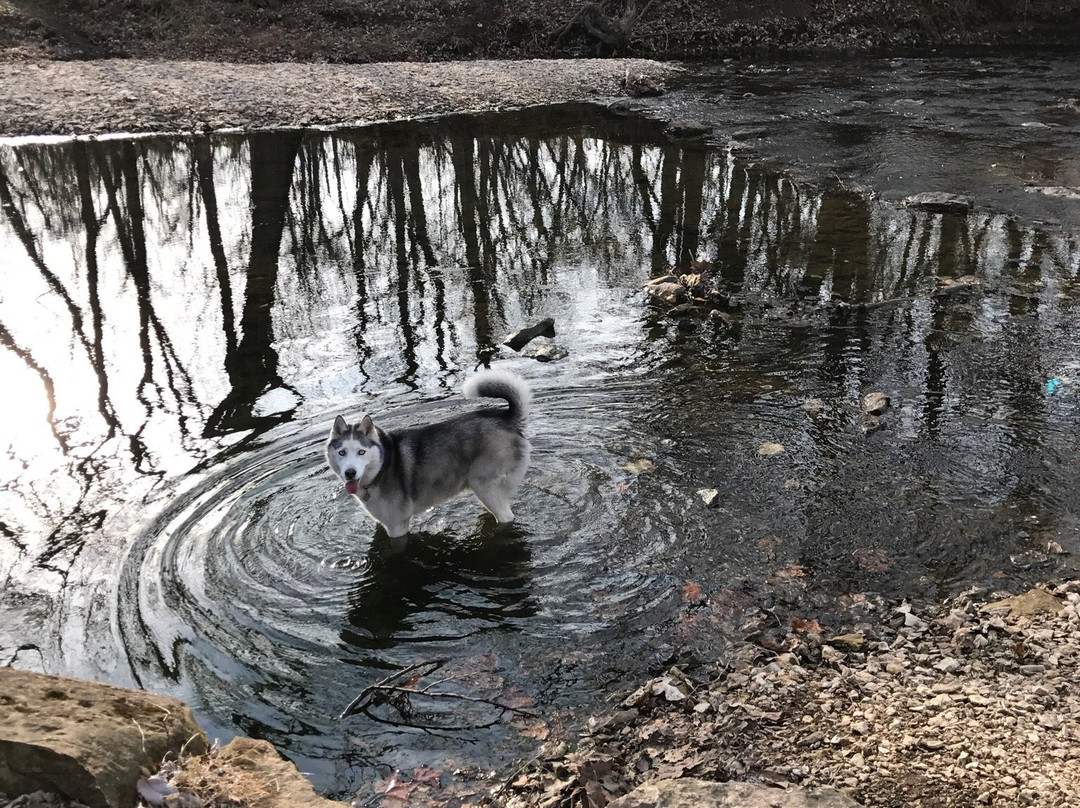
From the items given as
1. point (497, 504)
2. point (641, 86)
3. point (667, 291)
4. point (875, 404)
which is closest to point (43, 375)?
point (497, 504)

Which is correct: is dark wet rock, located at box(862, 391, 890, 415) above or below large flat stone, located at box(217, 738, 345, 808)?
above

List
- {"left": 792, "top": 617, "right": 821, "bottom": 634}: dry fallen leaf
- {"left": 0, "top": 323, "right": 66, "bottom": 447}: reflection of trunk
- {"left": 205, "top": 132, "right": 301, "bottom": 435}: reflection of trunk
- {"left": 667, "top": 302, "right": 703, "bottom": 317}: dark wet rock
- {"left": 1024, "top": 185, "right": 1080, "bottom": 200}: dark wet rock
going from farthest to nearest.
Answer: {"left": 1024, "top": 185, "right": 1080, "bottom": 200}: dark wet rock
{"left": 667, "top": 302, "right": 703, "bottom": 317}: dark wet rock
{"left": 205, "top": 132, "right": 301, "bottom": 435}: reflection of trunk
{"left": 0, "top": 323, "right": 66, "bottom": 447}: reflection of trunk
{"left": 792, "top": 617, "right": 821, "bottom": 634}: dry fallen leaf

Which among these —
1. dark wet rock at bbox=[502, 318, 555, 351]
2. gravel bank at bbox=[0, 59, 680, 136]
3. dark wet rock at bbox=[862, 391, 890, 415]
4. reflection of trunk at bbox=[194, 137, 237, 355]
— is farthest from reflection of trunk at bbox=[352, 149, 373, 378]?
dark wet rock at bbox=[862, 391, 890, 415]

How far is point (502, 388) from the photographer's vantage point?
6750 mm

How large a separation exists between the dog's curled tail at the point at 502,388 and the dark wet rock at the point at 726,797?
337 centimetres

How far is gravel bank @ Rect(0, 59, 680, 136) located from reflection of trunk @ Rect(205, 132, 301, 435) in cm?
276

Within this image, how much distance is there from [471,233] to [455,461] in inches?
326

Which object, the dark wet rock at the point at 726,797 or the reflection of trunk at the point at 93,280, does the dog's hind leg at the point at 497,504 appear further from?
the reflection of trunk at the point at 93,280

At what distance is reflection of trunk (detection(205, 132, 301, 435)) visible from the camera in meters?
8.80

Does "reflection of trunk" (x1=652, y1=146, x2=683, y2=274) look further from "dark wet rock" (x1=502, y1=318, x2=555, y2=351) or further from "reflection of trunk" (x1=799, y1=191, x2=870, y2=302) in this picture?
"dark wet rock" (x1=502, y1=318, x2=555, y2=351)

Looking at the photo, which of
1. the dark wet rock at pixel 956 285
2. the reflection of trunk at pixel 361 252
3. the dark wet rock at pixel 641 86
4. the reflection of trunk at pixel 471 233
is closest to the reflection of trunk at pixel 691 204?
the reflection of trunk at pixel 471 233

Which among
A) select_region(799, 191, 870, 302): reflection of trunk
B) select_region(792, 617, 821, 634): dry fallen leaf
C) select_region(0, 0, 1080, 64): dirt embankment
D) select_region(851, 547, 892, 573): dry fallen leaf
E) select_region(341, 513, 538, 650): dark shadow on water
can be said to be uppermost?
select_region(0, 0, 1080, 64): dirt embankment

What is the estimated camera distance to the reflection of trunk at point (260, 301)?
28.9 ft

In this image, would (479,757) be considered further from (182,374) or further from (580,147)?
(580,147)
